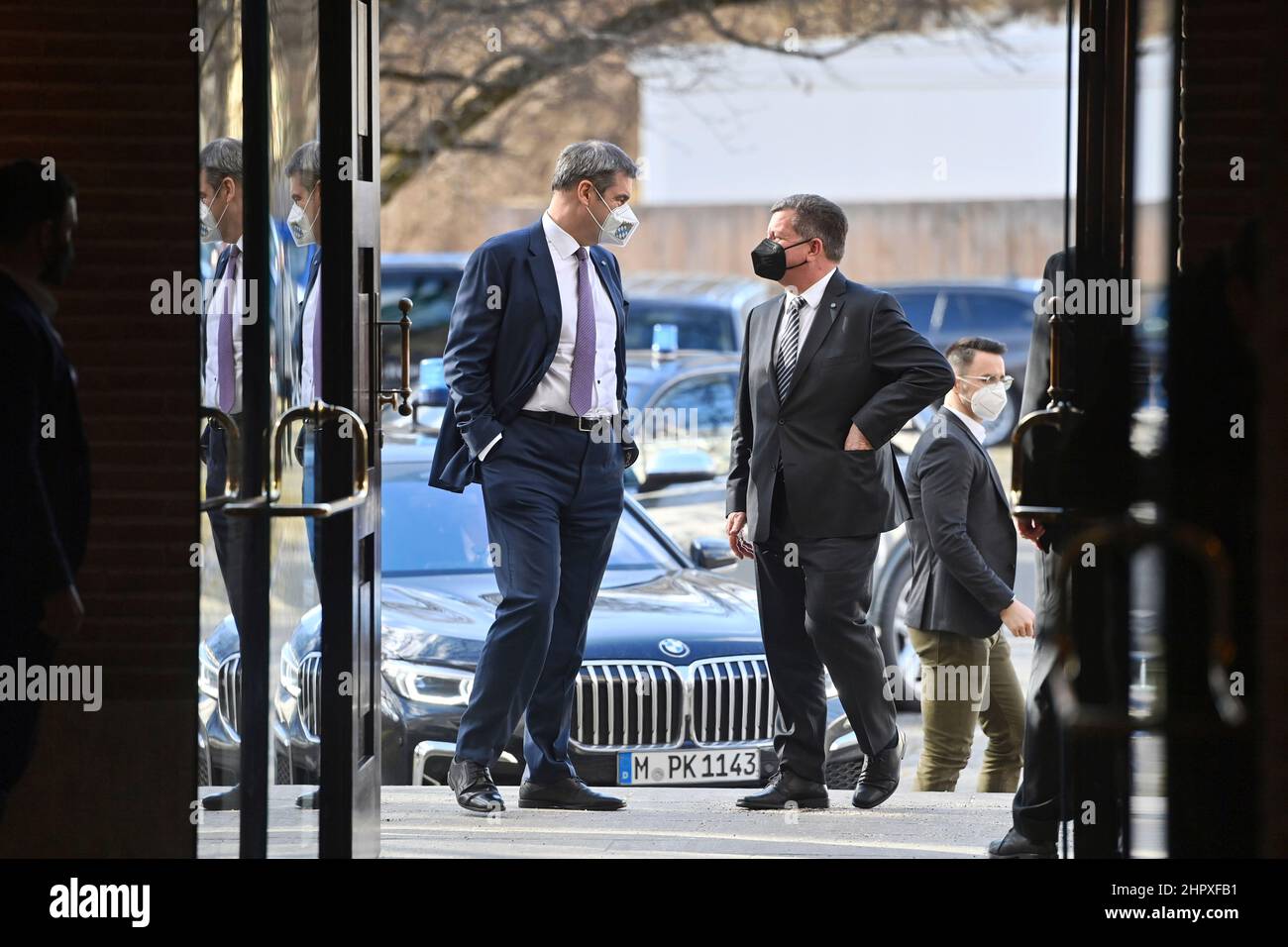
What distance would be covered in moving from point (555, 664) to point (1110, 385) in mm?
2376

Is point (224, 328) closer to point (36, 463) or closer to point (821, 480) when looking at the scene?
point (36, 463)

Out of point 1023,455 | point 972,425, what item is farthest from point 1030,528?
point 972,425

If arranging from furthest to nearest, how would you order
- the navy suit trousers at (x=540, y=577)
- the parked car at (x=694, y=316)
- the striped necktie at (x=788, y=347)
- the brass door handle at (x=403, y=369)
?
1. the parked car at (x=694, y=316)
2. the striped necktie at (x=788, y=347)
3. the navy suit trousers at (x=540, y=577)
4. the brass door handle at (x=403, y=369)

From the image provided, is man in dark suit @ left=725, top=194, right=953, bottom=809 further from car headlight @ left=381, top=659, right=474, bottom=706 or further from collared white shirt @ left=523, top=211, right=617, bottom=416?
car headlight @ left=381, top=659, right=474, bottom=706

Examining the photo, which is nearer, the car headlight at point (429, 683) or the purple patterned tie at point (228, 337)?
the purple patterned tie at point (228, 337)

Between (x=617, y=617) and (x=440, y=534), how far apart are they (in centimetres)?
89

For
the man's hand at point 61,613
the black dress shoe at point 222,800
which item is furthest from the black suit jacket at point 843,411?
the man's hand at point 61,613

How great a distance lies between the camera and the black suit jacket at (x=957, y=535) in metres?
5.67

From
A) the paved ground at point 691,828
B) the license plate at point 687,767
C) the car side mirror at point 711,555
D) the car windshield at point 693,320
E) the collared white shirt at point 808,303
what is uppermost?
the car windshield at point 693,320

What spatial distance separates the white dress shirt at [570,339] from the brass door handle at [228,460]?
4.70 feet

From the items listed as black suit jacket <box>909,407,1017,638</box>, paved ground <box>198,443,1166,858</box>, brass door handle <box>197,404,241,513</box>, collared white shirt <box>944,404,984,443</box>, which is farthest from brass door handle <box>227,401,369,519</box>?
collared white shirt <box>944,404,984,443</box>

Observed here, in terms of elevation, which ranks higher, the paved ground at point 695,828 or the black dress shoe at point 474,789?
the black dress shoe at point 474,789

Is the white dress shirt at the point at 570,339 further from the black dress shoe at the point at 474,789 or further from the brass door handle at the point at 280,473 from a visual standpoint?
the brass door handle at the point at 280,473

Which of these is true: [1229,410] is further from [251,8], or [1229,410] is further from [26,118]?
[26,118]
